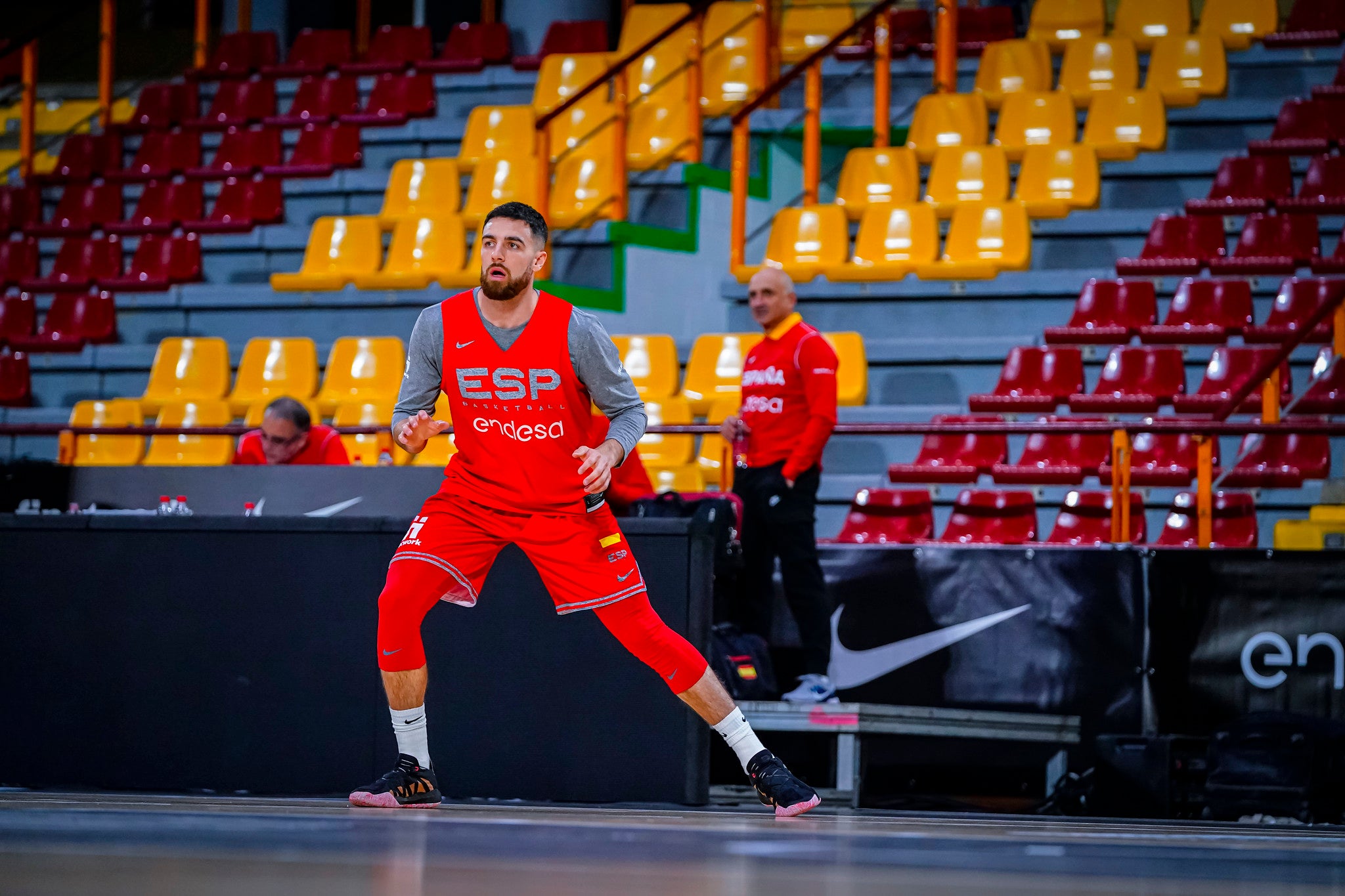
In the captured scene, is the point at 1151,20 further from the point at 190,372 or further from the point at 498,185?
the point at 190,372

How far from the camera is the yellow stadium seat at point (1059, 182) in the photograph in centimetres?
1176

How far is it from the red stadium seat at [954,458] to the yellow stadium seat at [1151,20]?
177 inches

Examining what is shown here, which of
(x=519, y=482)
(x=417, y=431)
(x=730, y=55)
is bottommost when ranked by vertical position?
(x=519, y=482)

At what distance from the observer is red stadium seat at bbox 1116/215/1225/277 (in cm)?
1115

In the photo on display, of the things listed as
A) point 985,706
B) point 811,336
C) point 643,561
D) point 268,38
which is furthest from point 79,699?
point 268,38

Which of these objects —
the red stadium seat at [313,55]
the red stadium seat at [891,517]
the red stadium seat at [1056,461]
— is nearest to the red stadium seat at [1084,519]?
the red stadium seat at [1056,461]

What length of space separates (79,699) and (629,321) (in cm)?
631

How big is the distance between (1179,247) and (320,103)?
825 centimetres

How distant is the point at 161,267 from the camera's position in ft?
46.2

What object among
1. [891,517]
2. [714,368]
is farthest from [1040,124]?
[891,517]

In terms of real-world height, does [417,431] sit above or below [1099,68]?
below

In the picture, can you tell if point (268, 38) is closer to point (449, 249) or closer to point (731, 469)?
point (449, 249)

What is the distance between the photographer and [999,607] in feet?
26.3

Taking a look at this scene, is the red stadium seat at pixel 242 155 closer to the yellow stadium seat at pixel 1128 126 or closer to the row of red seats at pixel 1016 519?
the yellow stadium seat at pixel 1128 126
